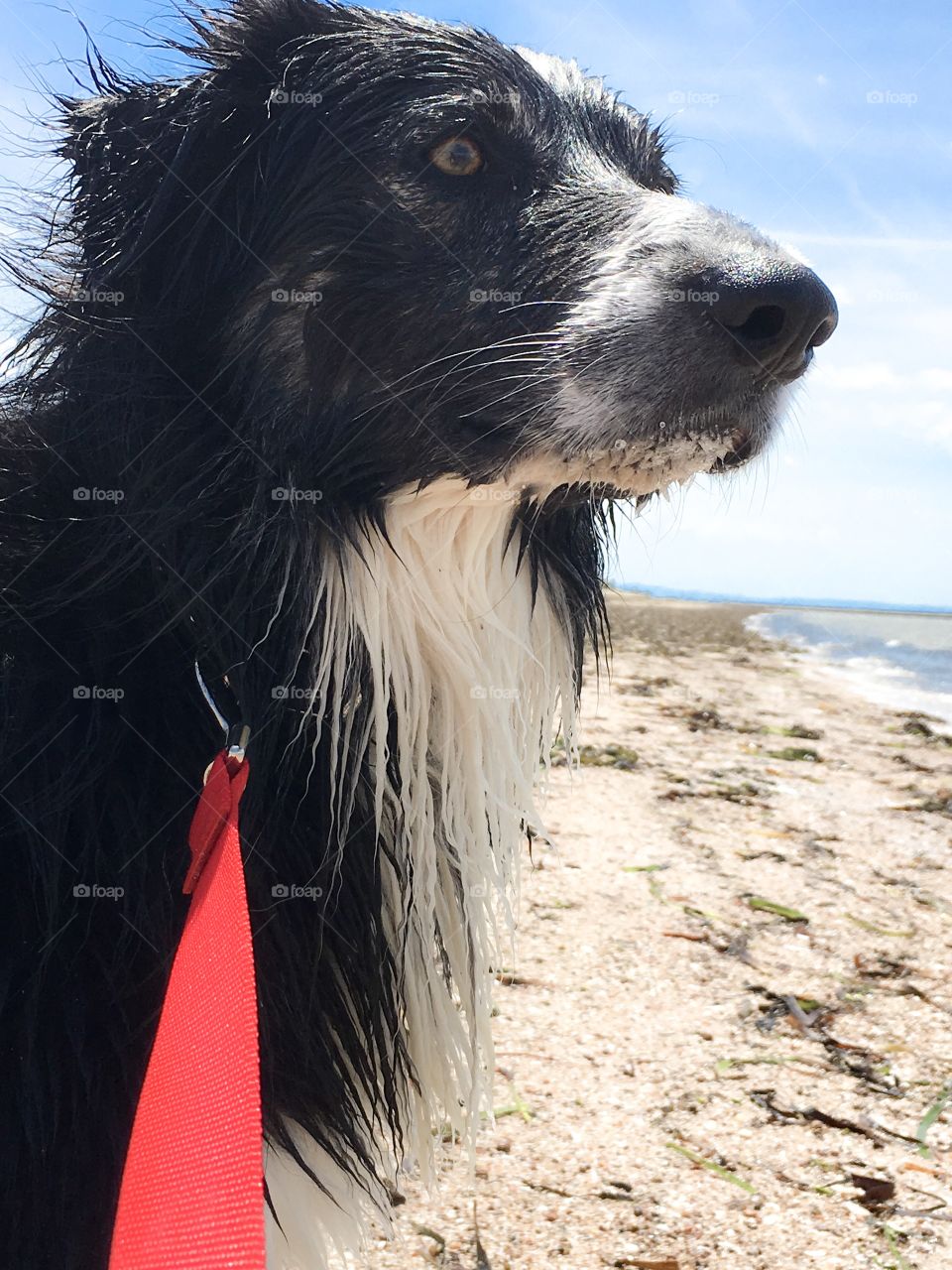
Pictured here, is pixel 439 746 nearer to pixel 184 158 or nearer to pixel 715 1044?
pixel 184 158

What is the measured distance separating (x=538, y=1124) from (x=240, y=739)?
6.01ft

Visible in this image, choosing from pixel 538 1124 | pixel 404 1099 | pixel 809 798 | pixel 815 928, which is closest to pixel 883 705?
pixel 809 798

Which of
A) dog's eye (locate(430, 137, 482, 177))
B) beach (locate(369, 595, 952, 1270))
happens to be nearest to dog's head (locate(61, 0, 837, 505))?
dog's eye (locate(430, 137, 482, 177))

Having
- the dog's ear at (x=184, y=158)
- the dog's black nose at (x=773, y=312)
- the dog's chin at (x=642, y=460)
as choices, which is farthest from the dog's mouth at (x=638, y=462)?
the dog's ear at (x=184, y=158)

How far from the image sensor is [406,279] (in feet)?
7.00

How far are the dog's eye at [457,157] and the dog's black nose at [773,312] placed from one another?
604mm

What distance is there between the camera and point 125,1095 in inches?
67.9

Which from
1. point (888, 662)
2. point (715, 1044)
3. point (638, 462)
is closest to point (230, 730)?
point (638, 462)

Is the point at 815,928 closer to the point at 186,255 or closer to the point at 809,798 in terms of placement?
the point at 809,798

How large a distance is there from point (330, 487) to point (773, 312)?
3.13 feet

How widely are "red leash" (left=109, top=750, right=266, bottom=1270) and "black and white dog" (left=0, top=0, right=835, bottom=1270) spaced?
0.30 meters

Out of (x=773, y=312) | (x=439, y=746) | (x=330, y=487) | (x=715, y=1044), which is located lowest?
(x=715, y=1044)

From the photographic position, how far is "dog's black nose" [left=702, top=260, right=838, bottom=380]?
1.94m

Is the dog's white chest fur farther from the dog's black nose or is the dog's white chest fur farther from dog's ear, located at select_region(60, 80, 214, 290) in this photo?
dog's ear, located at select_region(60, 80, 214, 290)
